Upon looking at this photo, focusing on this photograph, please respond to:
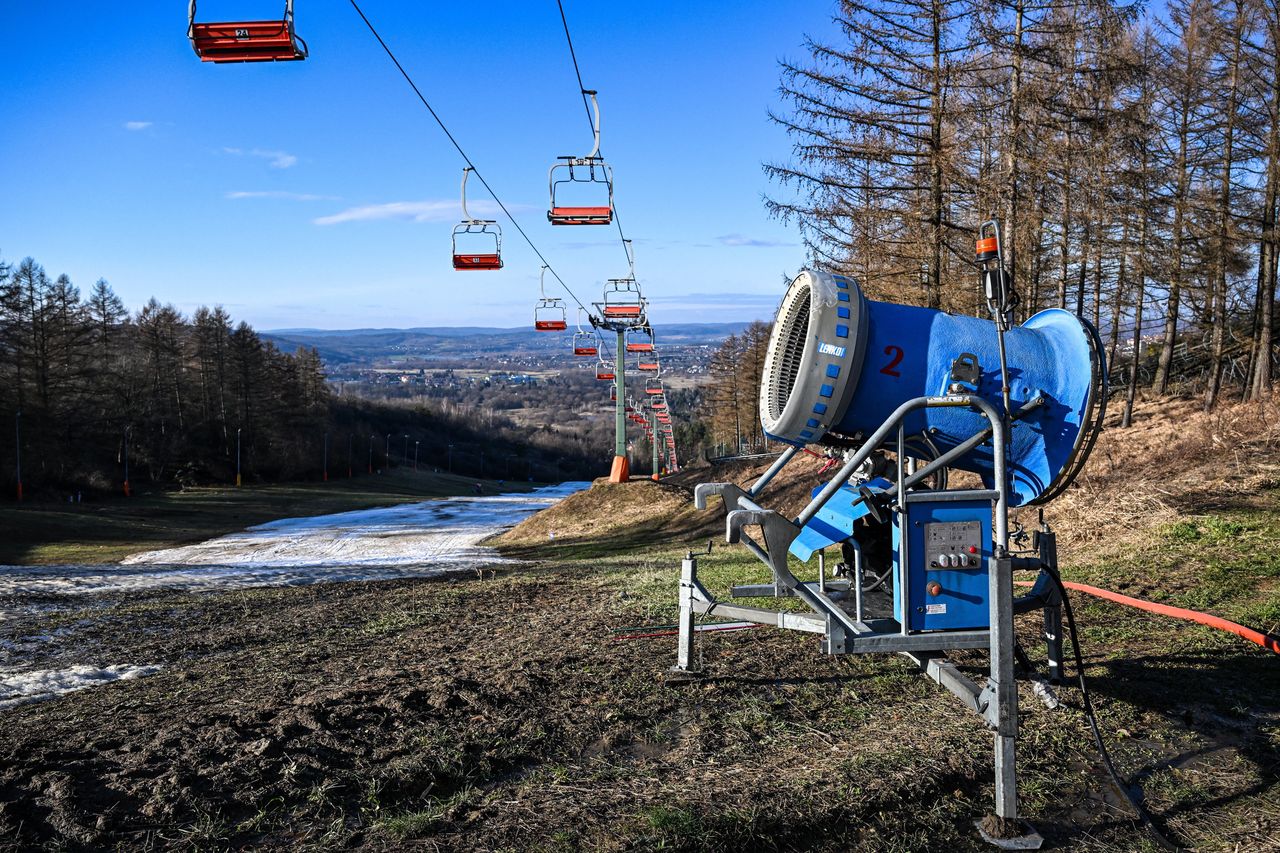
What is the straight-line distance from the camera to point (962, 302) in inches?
795

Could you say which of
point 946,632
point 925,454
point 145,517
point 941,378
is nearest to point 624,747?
point 946,632

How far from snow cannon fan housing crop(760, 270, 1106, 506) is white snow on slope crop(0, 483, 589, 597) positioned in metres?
13.4

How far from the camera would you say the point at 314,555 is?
1086 inches

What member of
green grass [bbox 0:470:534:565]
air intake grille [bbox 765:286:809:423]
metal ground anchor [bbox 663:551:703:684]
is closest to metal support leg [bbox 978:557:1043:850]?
air intake grille [bbox 765:286:809:423]

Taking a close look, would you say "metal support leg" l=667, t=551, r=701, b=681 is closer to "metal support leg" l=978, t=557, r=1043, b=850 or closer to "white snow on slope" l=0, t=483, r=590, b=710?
"metal support leg" l=978, t=557, r=1043, b=850

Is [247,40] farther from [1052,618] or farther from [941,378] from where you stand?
[1052,618]

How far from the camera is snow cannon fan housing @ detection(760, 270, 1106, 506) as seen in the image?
220 inches

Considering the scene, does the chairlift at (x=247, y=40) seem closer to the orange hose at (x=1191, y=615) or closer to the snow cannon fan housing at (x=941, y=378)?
the snow cannon fan housing at (x=941, y=378)

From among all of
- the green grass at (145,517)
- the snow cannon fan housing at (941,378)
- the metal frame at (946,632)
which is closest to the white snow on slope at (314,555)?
the green grass at (145,517)

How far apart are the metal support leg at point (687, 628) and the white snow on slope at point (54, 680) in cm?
→ 485

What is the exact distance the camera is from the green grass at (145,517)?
3253cm

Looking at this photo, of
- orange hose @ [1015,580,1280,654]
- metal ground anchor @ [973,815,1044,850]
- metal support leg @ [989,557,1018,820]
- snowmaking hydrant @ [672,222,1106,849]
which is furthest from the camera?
orange hose @ [1015,580,1280,654]

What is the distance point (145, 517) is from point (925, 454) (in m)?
47.3

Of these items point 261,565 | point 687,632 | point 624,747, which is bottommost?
point 261,565
